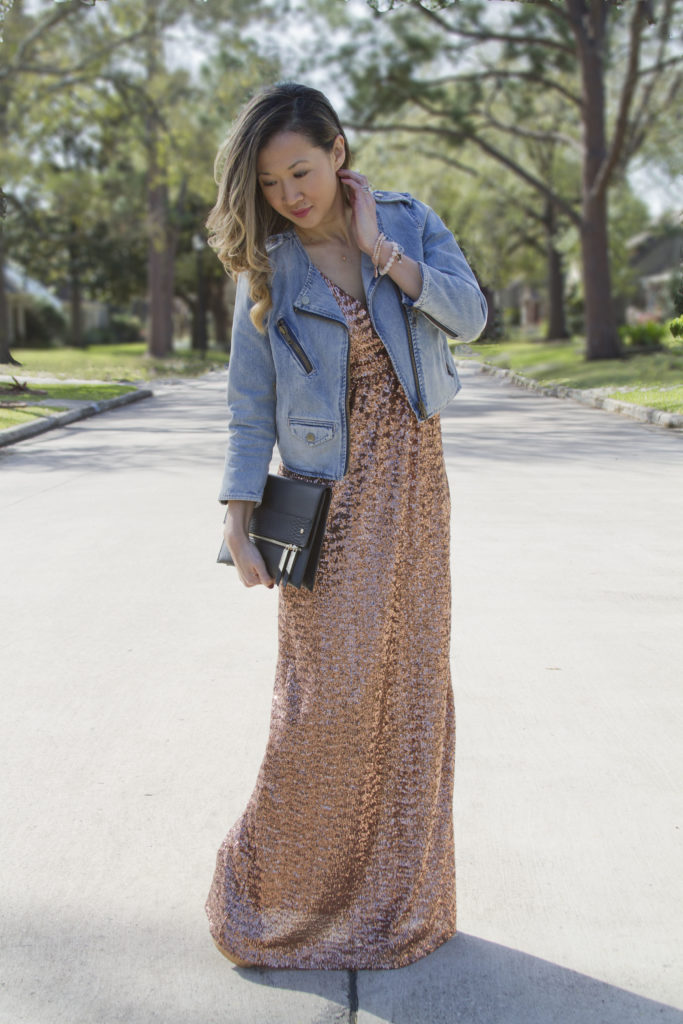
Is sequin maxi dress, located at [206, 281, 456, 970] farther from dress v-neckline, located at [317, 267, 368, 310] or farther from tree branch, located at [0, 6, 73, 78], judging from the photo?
tree branch, located at [0, 6, 73, 78]

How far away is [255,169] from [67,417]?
1561 centimetres

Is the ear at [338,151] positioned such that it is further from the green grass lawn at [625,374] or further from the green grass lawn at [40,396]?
the green grass lawn at [40,396]

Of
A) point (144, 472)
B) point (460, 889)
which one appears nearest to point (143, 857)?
point (460, 889)

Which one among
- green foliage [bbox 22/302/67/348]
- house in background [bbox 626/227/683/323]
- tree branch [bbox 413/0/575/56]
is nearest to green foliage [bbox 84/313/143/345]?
green foliage [bbox 22/302/67/348]

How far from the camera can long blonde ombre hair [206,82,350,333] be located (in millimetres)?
2402

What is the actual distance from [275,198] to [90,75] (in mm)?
28909

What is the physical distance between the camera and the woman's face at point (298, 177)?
241cm

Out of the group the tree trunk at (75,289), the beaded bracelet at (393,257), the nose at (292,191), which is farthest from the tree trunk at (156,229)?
the beaded bracelet at (393,257)

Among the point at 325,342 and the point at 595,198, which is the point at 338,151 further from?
the point at 595,198

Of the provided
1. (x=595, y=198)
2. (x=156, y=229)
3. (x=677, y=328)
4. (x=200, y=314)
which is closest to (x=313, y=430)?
(x=677, y=328)

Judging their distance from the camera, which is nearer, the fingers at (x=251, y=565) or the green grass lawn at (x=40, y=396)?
the fingers at (x=251, y=565)

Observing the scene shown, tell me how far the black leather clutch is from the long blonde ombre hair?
350 mm

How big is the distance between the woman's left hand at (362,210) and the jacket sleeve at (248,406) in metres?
0.27

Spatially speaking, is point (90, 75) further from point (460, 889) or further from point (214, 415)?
point (460, 889)
